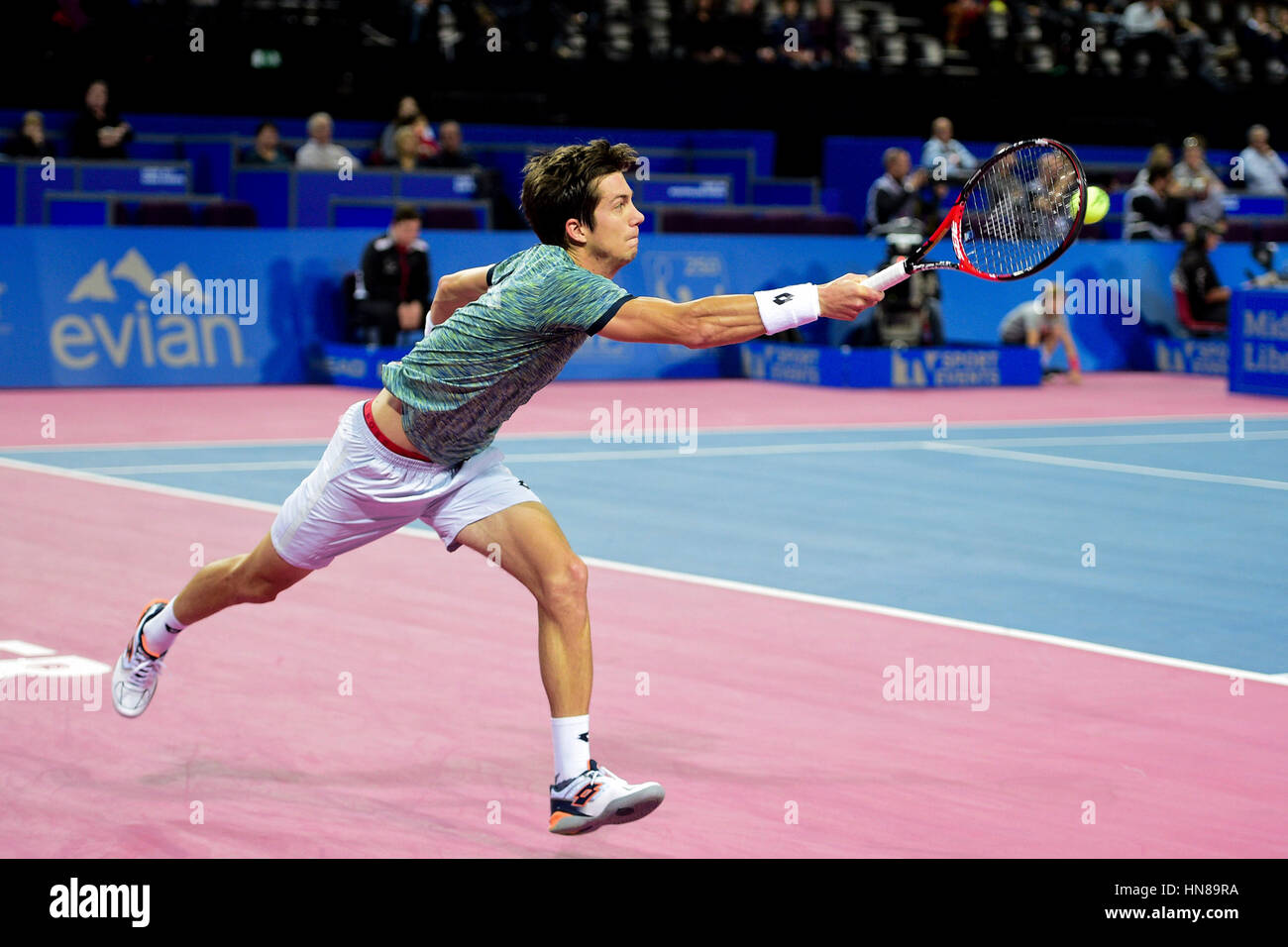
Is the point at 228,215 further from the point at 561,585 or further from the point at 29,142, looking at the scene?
the point at 561,585

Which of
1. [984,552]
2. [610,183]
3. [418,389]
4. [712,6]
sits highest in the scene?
[712,6]

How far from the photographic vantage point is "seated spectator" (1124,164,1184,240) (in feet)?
72.2

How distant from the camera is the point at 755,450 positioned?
549 inches

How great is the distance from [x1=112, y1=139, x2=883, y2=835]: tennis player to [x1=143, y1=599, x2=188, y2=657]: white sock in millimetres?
408

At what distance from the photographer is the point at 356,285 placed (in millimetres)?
17469

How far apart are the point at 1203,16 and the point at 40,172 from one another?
19.7 meters

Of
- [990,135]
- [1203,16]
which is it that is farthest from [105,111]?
[1203,16]

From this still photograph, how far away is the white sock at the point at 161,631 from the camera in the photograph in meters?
6.10

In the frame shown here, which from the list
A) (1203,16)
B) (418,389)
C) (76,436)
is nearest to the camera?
(418,389)

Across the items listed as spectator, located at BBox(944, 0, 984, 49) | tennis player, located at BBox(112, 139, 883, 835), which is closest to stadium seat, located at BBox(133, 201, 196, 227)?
tennis player, located at BBox(112, 139, 883, 835)

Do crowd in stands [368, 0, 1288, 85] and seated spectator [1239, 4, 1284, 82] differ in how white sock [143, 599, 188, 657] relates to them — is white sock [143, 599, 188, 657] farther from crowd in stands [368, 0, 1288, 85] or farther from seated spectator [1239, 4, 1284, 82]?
seated spectator [1239, 4, 1284, 82]

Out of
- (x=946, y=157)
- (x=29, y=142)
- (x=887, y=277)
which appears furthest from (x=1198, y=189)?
(x=887, y=277)

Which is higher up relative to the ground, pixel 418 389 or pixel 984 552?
pixel 418 389
